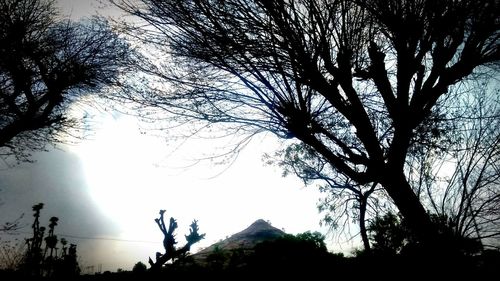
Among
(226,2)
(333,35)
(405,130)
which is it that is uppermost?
(226,2)

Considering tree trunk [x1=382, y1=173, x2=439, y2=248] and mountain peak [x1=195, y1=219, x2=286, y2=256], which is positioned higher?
mountain peak [x1=195, y1=219, x2=286, y2=256]

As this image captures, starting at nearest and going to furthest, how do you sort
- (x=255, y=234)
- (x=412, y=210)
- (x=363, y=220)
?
(x=412, y=210)
(x=363, y=220)
(x=255, y=234)

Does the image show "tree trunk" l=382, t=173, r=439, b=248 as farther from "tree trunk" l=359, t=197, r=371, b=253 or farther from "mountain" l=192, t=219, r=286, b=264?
"mountain" l=192, t=219, r=286, b=264

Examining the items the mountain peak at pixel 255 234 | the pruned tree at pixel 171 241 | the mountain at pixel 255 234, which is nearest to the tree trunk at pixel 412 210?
the pruned tree at pixel 171 241

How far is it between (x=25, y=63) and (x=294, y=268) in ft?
29.7

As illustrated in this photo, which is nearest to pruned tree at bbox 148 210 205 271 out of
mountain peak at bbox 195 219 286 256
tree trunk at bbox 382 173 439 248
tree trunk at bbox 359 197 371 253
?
tree trunk at bbox 382 173 439 248

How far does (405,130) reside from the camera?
3.62 meters

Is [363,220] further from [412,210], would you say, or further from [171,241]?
[171,241]

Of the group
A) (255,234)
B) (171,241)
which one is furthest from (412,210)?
(255,234)

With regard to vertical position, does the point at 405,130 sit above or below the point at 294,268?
above

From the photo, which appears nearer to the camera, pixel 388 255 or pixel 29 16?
pixel 388 255

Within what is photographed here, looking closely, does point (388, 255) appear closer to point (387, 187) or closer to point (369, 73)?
point (387, 187)

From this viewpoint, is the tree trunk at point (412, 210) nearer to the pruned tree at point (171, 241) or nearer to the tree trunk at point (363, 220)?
the pruned tree at point (171, 241)

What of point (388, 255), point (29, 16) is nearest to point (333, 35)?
point (388, 255)
